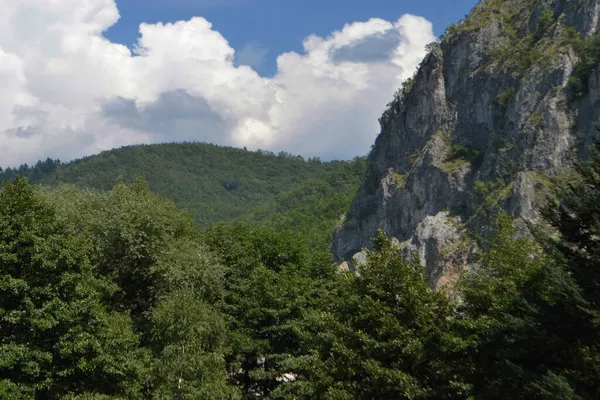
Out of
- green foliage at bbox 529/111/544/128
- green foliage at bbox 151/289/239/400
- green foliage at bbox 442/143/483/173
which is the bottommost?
green foliage at bbox 151/289/239/400

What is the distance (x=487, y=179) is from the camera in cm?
9962

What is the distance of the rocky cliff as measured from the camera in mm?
89375

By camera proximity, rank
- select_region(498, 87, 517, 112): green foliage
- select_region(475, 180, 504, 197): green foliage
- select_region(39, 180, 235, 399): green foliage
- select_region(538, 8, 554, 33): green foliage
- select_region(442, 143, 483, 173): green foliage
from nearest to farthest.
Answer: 1. select_region(39, 180, 235, 399): green foliage
2. select_region(475, 180, 504, 197): green foliage
3. select_region(498, 87, 517, 112): green foliage
4. select_region(538, 8, 554, 33): green foliage
5. select_region(442, 143, 483, 173): green foliage

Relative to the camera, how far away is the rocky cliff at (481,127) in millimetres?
89375

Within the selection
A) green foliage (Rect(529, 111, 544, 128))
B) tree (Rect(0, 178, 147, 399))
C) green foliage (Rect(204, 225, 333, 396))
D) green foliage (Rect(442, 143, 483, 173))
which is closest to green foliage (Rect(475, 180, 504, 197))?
green foliage (Rect(442, 143, 483, 173))

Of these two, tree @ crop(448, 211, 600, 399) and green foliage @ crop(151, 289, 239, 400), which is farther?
green foliage @ crop(151, 289, 239, 400)

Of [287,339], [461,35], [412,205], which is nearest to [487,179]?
[412,205]

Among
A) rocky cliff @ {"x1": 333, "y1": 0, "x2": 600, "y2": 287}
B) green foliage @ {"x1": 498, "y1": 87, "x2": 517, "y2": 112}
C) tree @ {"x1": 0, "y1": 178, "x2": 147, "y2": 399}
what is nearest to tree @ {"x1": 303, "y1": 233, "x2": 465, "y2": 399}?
tree @ {"x1": 0, "y1": 178, "x2": 147, "y2": 399}

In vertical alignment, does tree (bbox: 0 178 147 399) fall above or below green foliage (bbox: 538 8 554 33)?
below

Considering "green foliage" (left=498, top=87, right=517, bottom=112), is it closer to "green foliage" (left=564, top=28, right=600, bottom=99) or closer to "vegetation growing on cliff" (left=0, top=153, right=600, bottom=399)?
"green foliage" (left=564, top=28, right=600, bottom=99)

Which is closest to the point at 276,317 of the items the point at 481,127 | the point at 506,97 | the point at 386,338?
the point at 386,338

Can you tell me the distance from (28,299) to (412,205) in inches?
3957

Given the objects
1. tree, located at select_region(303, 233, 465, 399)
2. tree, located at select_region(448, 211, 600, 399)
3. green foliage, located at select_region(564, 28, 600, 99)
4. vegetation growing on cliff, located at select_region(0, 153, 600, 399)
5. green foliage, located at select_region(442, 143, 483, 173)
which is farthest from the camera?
green foliage, located at select_region(442, 143, 483, 173)

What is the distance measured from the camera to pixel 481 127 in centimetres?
10988
